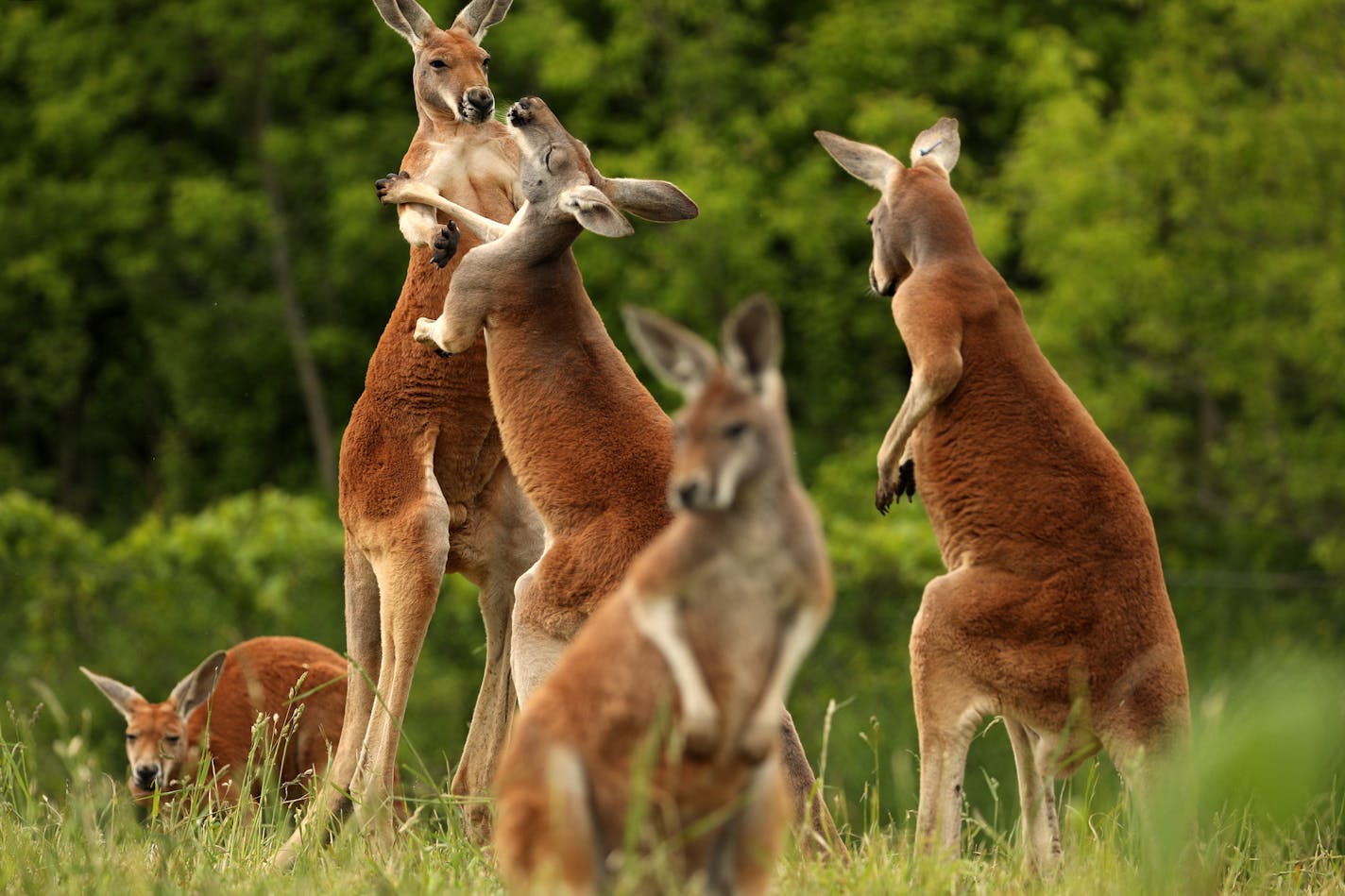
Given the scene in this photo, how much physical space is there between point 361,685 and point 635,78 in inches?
620

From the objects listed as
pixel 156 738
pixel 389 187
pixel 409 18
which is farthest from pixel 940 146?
pixel 156 738

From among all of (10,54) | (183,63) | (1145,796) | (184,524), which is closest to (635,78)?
(183,63)

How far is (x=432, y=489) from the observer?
540cm

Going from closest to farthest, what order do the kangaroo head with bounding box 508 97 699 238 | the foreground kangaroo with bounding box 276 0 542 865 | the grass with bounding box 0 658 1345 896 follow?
the grass with bounding box 0 658 1345 896
the kangaroo head with bounding box 508 97 699 238
the foreground kangaroo with bounding box 276 0 542 865

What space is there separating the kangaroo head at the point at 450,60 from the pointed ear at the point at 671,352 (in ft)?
9.10

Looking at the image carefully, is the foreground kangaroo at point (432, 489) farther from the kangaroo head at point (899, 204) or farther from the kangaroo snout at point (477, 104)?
the kangaroo head at point (899, 204)

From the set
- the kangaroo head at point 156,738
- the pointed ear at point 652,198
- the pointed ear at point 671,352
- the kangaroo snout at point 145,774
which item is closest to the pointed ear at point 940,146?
the pointed ear at point 652,198

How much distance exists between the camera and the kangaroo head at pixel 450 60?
5.70 metres

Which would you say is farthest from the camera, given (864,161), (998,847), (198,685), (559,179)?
(198,685)

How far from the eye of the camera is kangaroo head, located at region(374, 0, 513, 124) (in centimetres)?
570

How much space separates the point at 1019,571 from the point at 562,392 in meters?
1.34

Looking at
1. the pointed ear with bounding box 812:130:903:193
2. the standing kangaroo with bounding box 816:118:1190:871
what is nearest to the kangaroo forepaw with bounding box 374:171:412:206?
the pointed ear with bounding box 812:130:903:193

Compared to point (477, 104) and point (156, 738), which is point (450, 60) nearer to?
point (477, 104)

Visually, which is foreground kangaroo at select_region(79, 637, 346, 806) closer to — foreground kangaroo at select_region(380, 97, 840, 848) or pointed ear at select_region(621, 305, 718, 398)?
foreground kangaroo at select_region(380, 97, 840, 848)
